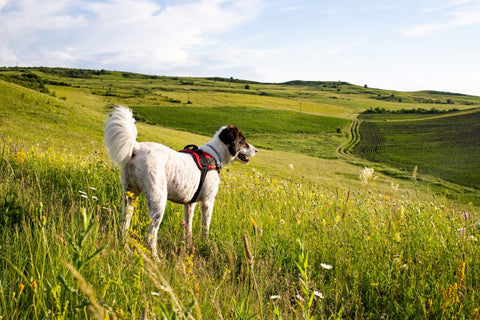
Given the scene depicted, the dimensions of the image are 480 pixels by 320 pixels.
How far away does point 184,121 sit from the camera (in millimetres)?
68062

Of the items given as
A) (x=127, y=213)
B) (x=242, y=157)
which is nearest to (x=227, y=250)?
(x=127, y=213)

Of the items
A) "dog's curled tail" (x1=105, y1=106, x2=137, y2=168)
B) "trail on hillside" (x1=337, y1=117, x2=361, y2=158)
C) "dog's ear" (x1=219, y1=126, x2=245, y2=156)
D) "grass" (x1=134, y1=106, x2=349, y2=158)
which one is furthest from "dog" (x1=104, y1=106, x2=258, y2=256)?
"trail on hillside" (x1=337, y1=117, x2=361, y2=158)

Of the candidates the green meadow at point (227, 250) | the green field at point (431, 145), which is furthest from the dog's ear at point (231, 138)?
the green field at point (431, 145)

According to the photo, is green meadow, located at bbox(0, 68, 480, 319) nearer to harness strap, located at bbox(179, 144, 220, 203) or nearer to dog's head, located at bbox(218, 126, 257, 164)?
harness strap, located at bbox(179, 144, 220, 203)

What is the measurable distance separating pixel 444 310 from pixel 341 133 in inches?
2982

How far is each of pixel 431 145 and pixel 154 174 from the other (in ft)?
233

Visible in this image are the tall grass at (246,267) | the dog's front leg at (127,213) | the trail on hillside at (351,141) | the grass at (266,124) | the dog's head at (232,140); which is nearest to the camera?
the tall grass at (246,267)

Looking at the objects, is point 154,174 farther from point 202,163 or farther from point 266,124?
point 266,124

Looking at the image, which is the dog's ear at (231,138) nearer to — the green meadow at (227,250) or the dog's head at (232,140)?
the dog's head at (232,140)

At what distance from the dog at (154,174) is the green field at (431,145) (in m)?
40.3

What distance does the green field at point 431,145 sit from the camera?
1865 inches

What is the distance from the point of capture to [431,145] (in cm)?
6644

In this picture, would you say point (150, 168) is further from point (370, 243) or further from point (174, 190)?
point (370, 243)

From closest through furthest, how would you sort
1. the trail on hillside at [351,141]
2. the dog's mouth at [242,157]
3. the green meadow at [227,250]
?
the green meadow at [227,250]
the dog's mouth at [242,157]
the trail on hillside at [351,141]
